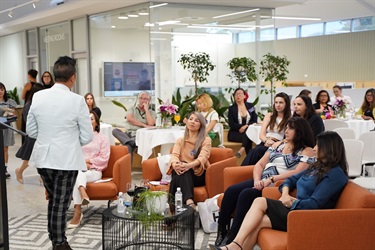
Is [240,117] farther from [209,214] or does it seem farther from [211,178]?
[209,214]

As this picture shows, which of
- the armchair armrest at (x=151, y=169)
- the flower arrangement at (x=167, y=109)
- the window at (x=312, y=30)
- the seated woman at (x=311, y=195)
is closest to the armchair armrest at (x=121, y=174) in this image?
the armchair armrest at (x=151, y=169)

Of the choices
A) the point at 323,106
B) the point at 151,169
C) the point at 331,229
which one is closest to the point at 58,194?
the point at 151,169

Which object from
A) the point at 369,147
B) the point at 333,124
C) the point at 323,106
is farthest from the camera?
the point at 323,106

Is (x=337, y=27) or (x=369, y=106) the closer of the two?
(x=369, y=106)

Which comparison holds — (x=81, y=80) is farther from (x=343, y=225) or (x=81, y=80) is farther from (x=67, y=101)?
(x=343, y=225)

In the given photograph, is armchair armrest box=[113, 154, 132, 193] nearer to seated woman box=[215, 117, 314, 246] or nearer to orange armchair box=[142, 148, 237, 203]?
orange armchair box=[142, 148, 237, 203]

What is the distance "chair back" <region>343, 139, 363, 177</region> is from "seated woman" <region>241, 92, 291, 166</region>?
0.81 metres

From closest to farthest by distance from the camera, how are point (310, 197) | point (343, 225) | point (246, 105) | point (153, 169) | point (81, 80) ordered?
point (343, 225) → point (310, 197) → point (153, 169) → point (246, 105) → point (81, 80)

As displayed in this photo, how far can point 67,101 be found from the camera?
400 cm

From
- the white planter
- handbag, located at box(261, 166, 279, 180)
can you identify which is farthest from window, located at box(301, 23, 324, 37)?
the white planter

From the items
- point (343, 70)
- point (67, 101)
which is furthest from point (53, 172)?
point (343, 70)

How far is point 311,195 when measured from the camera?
12.5 ft

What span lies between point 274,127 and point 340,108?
3303mm

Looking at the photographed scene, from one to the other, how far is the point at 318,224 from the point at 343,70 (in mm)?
14816
